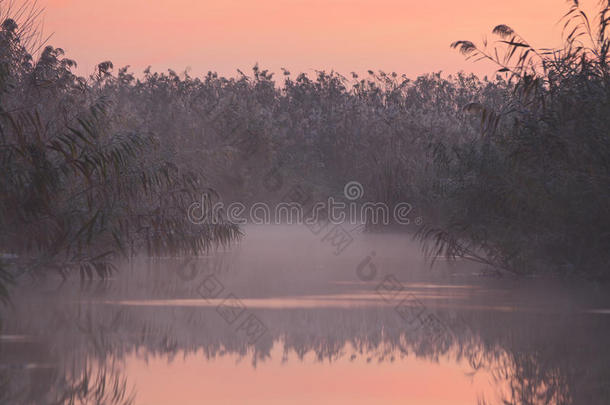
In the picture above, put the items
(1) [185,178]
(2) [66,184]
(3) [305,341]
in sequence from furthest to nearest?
(1) [185,178] → (2) [66,184] → (3) [305,341]

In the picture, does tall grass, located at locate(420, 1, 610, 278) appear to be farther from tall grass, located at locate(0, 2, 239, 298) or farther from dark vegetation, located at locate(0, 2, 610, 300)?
tall grass, located at locate(0, 2, 239, 298)

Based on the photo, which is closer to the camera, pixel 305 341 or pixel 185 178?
pixel 305 341

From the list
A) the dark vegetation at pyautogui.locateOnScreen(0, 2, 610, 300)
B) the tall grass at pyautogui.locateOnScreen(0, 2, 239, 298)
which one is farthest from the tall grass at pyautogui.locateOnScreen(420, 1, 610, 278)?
the tall grass at pyautogui.locateOnScreen(0, 2, 239, 298)

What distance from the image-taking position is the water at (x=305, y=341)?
29.8ft

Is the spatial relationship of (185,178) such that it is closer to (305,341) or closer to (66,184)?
(66,184)

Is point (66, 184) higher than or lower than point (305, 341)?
higher

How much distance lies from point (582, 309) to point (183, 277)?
8.68 meters

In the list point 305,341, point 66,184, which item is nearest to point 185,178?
point 66,184

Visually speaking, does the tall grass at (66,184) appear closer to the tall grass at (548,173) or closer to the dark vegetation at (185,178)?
the dark vegetation at (185,178)

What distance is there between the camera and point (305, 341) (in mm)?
12320

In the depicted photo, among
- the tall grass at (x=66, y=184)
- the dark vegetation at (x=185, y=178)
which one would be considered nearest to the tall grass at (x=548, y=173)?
the dark vegetation at (x=185, y=178)

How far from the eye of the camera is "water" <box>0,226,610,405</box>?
9.07 meters

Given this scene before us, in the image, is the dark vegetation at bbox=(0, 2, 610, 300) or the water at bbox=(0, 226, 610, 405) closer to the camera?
the water at bbox=(0, 226, 610, 405)

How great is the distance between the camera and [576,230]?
55.7 feet
